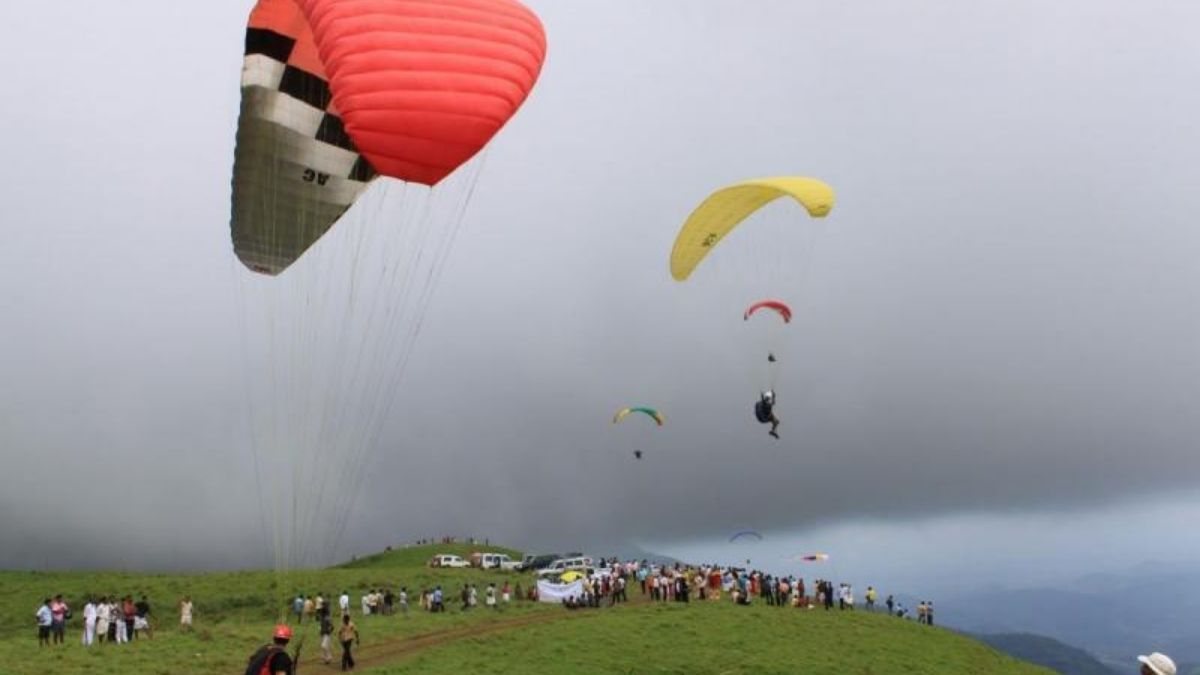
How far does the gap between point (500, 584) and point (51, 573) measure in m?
32.1

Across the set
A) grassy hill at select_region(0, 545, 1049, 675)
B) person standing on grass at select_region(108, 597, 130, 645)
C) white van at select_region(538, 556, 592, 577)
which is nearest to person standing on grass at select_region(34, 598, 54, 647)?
grassy hill at select_region(0, 545, 1049, 675)

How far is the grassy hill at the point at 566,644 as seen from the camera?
2903 centimetres

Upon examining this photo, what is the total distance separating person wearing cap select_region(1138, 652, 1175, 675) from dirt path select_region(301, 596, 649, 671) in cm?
2386

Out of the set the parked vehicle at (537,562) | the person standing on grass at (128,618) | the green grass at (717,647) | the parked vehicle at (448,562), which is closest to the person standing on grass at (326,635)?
the green grass at (717,647)

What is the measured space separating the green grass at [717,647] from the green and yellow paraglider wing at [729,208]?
12.8 meters

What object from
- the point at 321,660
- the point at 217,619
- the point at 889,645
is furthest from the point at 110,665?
the point at 889,645

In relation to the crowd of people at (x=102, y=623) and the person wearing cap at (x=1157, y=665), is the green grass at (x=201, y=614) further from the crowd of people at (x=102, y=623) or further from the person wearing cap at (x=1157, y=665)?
the person wearing cap at (x=1157, y=665)

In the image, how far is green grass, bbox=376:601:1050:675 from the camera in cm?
3133

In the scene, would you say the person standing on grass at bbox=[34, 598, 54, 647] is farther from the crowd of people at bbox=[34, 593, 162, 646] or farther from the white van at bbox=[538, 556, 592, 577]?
the white van at bbox=[538, 556, 592, 577]

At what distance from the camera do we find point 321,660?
2950 centimetres

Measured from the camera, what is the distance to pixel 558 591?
44.0 metres

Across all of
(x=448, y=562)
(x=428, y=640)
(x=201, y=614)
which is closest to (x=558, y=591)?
(x=428, y=640)

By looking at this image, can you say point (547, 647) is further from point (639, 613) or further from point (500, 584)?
→ point (500, 584)

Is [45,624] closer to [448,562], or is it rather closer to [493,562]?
[493,562]
